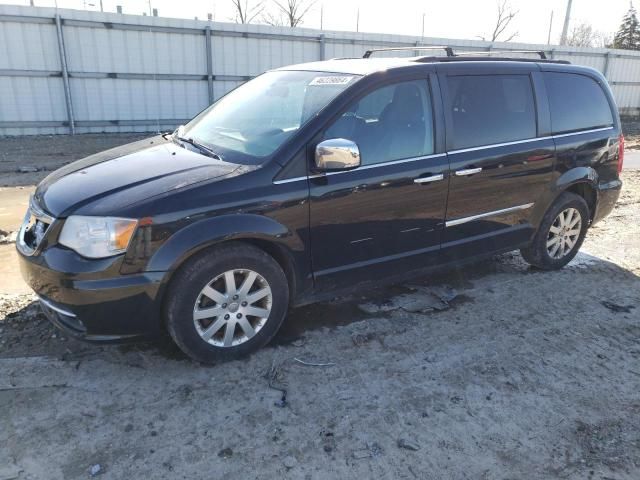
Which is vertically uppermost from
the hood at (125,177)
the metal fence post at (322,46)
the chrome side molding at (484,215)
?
the metal fence post at (322,46)

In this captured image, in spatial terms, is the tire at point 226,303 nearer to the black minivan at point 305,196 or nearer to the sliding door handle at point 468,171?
the black minivan at point 305,196

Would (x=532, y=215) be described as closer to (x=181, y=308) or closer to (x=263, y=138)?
(x=263, y=138)

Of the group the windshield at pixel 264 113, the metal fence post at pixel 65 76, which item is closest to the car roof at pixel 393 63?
the windshield at pixel 264 113

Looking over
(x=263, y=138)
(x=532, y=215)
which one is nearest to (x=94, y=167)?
(x=263, y=138)

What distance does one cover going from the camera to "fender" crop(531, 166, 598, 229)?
4.56 metres

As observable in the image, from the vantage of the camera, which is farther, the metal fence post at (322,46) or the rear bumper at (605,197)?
the metal fence post at (322,46)

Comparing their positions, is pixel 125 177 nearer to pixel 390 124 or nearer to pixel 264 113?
pixel 264 113

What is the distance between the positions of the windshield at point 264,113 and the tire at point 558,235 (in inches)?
94.0

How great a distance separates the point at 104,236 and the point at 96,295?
1.08ft

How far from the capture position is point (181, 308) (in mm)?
3012

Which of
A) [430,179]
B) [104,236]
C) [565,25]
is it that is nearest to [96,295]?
[104,236]

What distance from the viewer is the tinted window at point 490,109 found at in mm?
3939

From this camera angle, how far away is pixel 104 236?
2822mm

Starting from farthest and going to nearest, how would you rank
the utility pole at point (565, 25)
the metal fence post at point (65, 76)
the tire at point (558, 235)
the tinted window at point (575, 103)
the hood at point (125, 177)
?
the utility pole at point (565, 25) < the metal fence post at point (65, 76) < the tire at point (558, 235) < the tinted window at point (575, 103) < the hood at point (125, 177)
